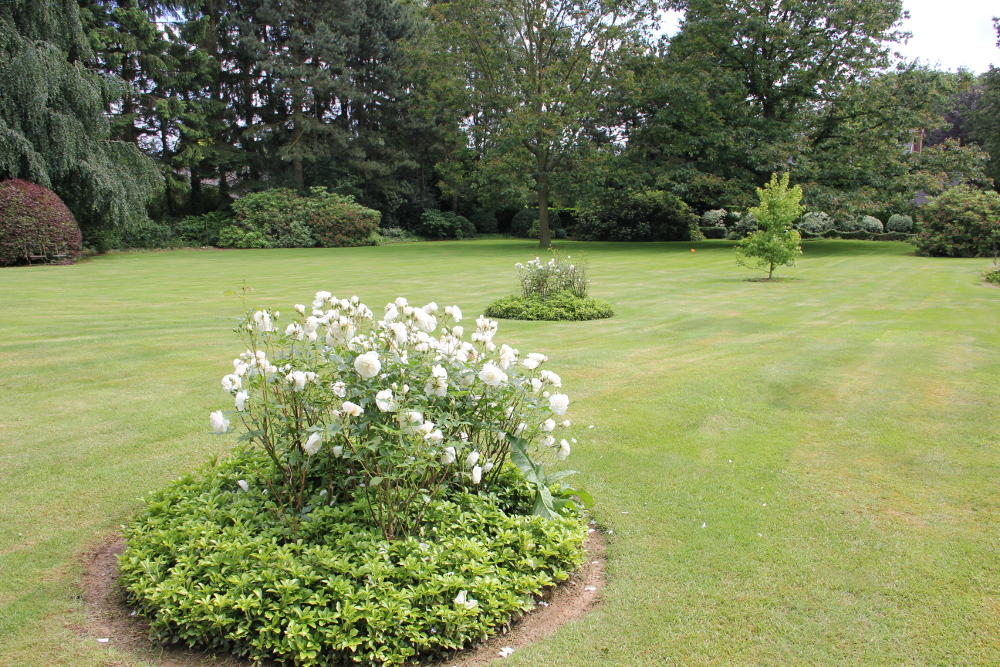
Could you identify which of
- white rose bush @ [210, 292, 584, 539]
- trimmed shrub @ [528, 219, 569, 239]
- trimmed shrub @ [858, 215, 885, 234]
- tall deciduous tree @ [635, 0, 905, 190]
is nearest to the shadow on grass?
tall deciduous tree @ [635, 0, 905, 190]

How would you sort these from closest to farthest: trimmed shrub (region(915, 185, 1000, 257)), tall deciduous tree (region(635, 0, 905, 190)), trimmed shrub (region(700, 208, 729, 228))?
trimmed shrub (region(915, 185, 1000, 257)) → tall deciduous tree (region(635, 0, 905, 190)) → trimmed shrub (region(700, 208, 729, 228))

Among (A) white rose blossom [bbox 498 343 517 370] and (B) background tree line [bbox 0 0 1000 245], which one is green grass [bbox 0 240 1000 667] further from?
(B) background tree line [bbox 0 0 1000 245]

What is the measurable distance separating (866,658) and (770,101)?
2661 cm

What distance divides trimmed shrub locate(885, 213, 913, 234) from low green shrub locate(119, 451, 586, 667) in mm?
33442

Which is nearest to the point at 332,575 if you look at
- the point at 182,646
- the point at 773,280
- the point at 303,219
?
the point at 182,646

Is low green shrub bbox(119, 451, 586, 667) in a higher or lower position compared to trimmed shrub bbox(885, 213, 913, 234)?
lower

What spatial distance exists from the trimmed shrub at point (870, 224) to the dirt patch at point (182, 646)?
3292 centimetres

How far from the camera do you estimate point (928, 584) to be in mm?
2885

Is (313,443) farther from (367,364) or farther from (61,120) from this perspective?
(61,120)

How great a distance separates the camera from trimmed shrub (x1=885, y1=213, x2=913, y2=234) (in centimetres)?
3068

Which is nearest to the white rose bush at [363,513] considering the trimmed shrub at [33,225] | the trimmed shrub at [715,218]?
the trimmed shrub at [33,225]

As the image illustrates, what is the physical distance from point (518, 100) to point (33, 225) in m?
16.3

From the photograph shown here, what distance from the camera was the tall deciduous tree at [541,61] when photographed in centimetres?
2431

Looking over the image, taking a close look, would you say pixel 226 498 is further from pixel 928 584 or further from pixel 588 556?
pixel 928 584
